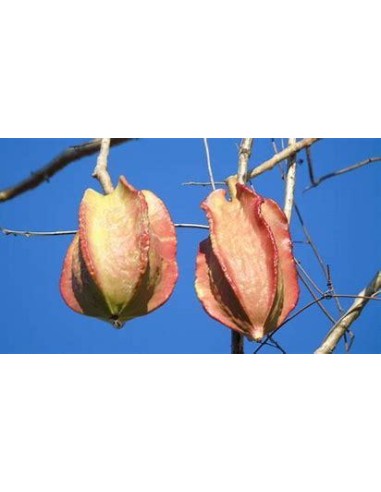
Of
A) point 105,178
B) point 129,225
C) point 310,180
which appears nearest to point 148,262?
point 129,225

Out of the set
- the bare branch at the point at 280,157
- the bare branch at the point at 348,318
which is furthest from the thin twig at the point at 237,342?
the bare branch at the point at 280,157

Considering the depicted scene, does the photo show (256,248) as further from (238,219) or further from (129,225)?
(129,225)

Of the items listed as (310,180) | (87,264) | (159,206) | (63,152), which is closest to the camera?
(87,264)

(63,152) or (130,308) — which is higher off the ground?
(63,152)

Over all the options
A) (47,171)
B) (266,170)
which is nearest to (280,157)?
(266,170)

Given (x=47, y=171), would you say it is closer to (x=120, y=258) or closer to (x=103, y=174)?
(x=103, y=174)

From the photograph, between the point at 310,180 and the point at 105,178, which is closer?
the point at 105,178
